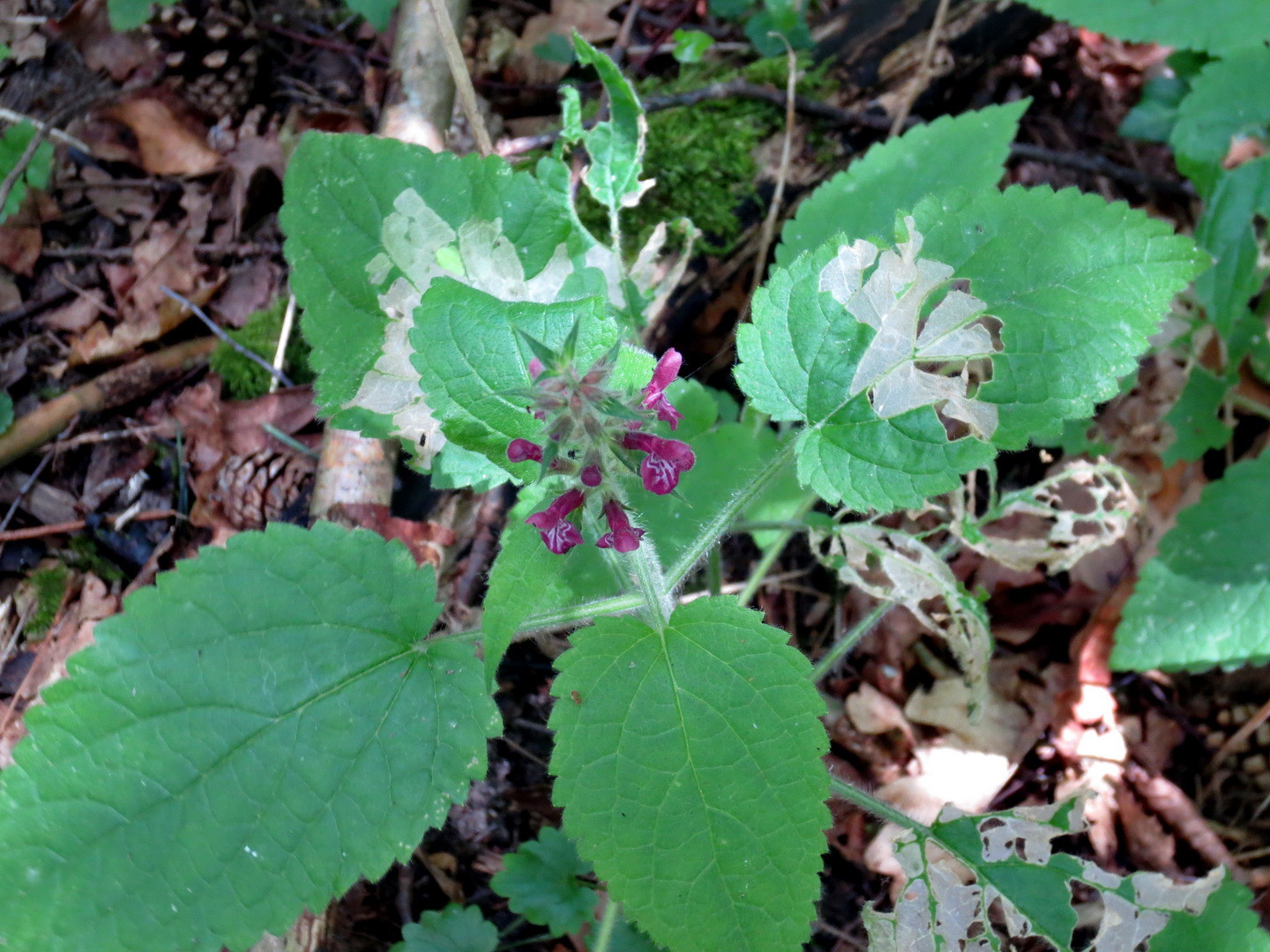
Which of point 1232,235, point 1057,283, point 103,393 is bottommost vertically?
point 103,393

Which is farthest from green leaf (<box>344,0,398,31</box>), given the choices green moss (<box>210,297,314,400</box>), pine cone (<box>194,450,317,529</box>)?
pine cone (<box>194,450,317,529</box>)

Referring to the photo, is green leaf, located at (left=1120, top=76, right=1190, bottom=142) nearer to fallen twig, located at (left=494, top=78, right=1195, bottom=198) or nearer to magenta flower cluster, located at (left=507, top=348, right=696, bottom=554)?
fallen twig, located at (left=494, top=78, right=1195, bottom=198)

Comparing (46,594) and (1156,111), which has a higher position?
(1156,111)

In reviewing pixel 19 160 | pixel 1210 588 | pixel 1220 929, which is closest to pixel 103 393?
pixel 19 160

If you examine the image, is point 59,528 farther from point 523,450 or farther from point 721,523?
point 721,523

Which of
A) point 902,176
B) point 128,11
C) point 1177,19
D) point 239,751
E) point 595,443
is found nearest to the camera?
point 595,443

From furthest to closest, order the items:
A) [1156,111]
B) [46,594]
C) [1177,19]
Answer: [1156,111] < [1177,19] < [46,594]

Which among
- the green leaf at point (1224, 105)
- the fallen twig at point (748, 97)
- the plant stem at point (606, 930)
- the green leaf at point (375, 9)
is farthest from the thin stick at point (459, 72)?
the green leaf at point (1224, 105)
